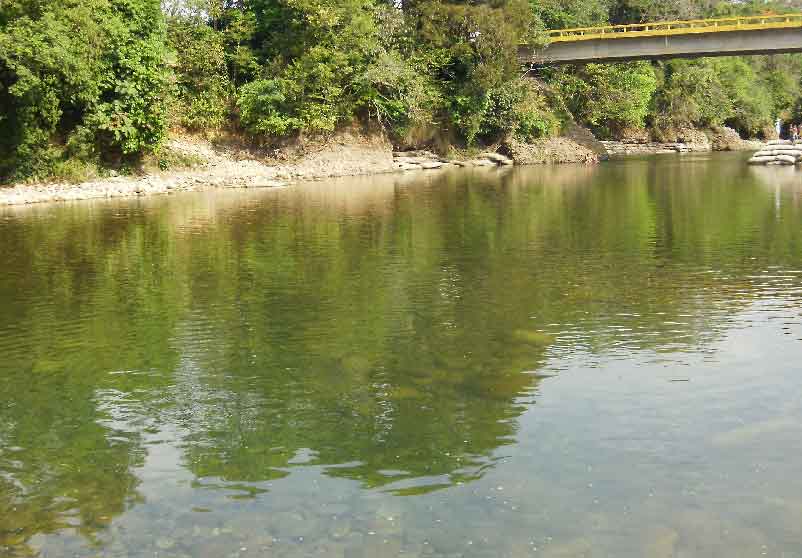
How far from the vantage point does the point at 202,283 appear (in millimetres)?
20656

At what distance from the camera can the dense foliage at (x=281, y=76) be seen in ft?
131

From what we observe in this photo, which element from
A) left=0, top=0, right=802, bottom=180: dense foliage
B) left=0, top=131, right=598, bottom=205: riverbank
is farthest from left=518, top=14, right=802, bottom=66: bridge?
left=0, top=131, right=598, bottom=205: riverbank

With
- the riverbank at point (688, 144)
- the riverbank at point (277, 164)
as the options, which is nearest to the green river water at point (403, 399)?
the riverbank at point (277, 164)

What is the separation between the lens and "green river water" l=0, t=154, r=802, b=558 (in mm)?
8797

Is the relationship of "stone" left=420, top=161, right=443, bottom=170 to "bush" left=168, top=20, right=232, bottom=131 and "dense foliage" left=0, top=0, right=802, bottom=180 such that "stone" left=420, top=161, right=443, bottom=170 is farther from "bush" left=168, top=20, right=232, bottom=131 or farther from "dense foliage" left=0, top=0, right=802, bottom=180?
"bush" left=168, top=20, right=232, bottom=131

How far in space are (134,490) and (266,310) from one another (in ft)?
27.5

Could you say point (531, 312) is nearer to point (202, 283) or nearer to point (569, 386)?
point (569, 386)

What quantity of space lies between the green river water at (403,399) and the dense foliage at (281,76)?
1626 centimetres

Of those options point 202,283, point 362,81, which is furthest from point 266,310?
point 362,81

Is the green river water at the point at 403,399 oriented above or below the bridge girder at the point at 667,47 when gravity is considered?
below

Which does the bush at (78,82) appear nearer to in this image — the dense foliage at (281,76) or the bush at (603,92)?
the dense foliage at (281,76)

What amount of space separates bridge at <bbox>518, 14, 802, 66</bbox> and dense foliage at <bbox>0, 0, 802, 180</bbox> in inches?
88.3

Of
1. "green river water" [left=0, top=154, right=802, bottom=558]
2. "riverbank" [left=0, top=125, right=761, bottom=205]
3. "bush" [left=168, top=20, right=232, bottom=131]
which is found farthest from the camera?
"bush" [left=168, top=20, right=232, bottom=131]

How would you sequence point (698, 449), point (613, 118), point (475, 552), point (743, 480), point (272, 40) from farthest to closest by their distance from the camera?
point (613, 118)
point (272, 40)
point (698, 449)
point (743, 480)
point (475, 552)
